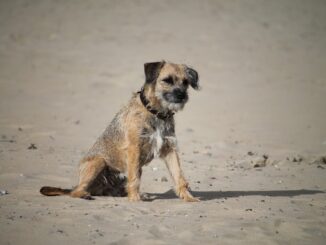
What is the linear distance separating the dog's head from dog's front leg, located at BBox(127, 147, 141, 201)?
693 millimetres

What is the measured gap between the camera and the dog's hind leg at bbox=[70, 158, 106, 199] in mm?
7254

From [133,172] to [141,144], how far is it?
0.36 m

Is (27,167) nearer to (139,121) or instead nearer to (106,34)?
(139,121)

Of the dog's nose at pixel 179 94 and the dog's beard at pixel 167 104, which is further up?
the dog's nose at pixel 179 94

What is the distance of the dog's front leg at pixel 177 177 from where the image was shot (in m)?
7.38

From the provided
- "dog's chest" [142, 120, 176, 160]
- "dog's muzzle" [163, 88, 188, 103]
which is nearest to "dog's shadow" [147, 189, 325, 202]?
"dog's chest" [142, 120, 176, 160]

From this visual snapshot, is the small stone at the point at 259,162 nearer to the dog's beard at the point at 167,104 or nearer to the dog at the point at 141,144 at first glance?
the dog at the point at 141,144

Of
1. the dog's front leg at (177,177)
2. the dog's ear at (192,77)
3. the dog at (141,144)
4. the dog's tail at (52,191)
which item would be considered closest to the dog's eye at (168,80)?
the dog at (141,144)

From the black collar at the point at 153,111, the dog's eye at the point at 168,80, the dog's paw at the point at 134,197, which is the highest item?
the dog's eye at the point at 168,80

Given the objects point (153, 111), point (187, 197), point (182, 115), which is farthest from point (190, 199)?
point (182, 115)

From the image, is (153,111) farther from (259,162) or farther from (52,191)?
(259,162)

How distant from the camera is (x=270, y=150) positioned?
1151 centimetres

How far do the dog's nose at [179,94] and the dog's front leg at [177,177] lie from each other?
2.21ft

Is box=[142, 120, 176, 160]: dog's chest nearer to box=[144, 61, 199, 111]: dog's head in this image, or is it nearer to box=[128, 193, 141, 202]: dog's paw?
box=[144, 61, 199, 111]: dog's head
